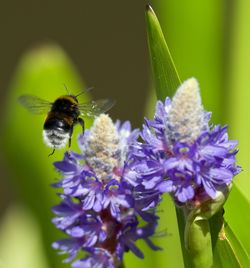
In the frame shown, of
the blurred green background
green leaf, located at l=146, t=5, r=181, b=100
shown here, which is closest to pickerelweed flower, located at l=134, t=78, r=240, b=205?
green leaf, located at l=146, t=5, r=181, b=100

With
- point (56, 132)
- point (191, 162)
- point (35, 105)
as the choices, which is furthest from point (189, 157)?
point (35, 105)

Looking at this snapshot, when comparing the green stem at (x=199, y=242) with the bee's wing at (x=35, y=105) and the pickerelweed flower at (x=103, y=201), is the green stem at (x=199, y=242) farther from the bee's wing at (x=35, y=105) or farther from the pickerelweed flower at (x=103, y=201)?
the bee's wing at (x=35, y=105)

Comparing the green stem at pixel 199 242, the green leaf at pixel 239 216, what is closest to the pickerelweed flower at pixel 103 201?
the green stem at pixel 199 242

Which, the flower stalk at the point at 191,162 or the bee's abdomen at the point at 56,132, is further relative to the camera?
the bee's abdomen at the point at 56,132

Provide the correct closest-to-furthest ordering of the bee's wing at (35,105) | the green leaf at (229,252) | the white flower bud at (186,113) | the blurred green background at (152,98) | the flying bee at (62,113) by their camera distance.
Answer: the white flower bud at (186,113), the green leaf at (229,252), the flying bee at (62,113), the bee's wing at (35,105), the blurred green background at (152,98)

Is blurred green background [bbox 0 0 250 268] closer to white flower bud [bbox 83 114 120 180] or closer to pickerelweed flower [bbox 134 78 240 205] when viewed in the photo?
white flower bud [bbox 83 114 120 180]

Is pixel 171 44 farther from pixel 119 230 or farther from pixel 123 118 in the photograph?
pixel 123 118
